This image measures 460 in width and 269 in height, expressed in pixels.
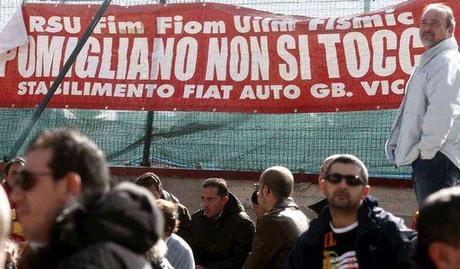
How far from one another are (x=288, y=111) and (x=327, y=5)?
115 centimetres

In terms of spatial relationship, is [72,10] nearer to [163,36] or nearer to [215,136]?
[163,36]

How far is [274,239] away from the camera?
7277 millimetres

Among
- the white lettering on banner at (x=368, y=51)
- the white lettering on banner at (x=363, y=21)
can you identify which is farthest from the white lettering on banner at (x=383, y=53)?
the white lettering on banner at (x=363, y=21)

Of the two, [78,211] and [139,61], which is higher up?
[139,61]

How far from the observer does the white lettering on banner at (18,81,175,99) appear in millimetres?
10609

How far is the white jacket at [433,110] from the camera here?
7.16 meters

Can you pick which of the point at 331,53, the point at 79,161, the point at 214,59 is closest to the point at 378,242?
the point at 79,161

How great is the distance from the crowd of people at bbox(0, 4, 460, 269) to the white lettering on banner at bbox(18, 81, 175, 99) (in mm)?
1775

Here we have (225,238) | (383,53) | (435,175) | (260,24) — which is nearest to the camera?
(435,175)

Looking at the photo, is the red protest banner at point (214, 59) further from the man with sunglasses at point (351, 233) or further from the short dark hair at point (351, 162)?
the man with sunglasses at point (351, 233)

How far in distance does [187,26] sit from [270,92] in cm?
121

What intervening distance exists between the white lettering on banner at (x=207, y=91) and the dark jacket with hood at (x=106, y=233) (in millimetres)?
7295

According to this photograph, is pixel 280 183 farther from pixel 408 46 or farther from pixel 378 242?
pixel 408 46

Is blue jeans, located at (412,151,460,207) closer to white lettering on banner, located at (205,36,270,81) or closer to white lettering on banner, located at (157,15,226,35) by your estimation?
white lettering on banner, located at (205,36,270,81)
